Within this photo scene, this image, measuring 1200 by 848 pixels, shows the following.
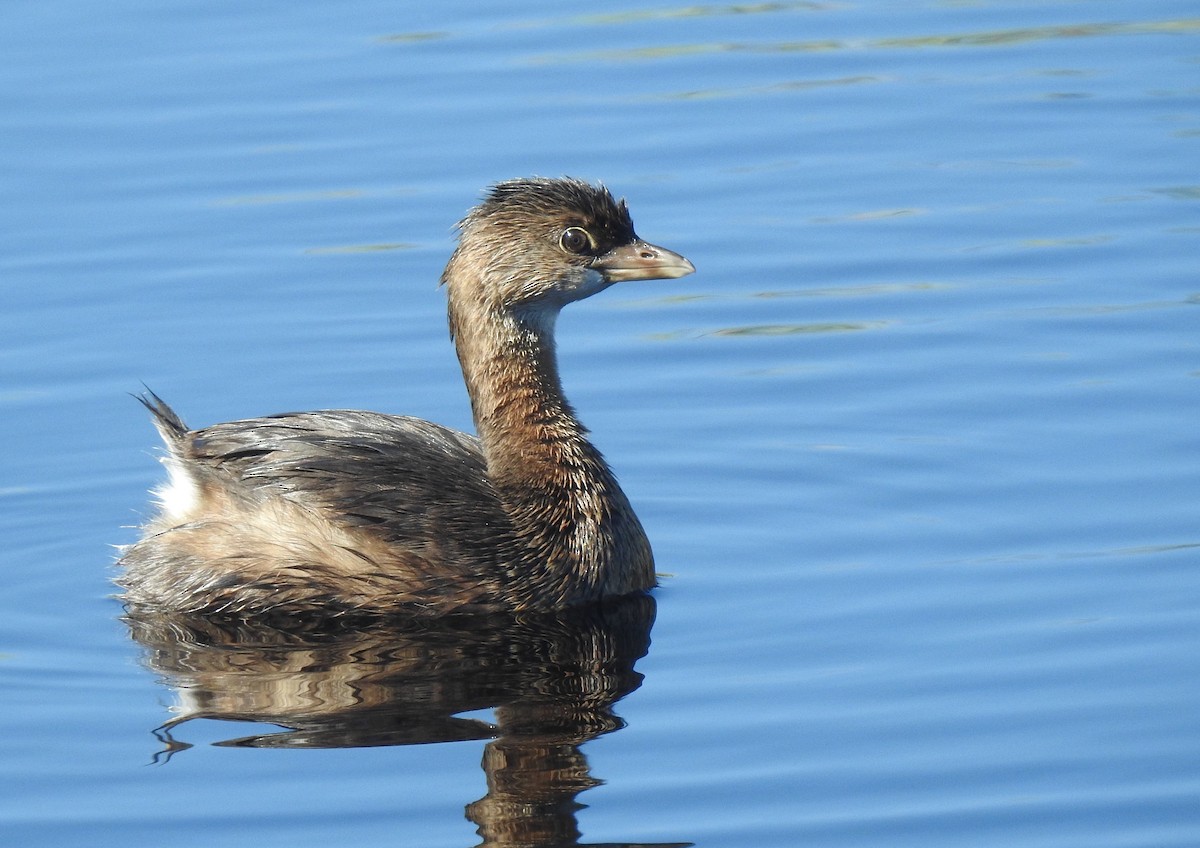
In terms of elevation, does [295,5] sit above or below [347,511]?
above

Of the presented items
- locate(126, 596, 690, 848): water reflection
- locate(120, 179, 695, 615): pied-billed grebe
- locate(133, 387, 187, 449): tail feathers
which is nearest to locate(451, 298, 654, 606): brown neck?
locate(120, 179, 695, 615): pied-billed grebe

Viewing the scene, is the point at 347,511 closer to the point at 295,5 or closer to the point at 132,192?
the point at 132,192

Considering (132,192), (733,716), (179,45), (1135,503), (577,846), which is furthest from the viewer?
(179,45)

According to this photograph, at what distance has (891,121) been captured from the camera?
1223cm

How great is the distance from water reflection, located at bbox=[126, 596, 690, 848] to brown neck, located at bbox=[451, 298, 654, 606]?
0.14m

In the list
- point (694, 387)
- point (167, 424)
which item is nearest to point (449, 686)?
point (167, 424)

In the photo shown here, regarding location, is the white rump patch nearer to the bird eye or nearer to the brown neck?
the brown neck

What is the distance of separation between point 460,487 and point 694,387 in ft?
5.76

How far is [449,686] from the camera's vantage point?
7023 millimetres

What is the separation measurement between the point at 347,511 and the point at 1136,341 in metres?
3.55

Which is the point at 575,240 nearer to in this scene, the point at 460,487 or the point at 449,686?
the point at 460,487

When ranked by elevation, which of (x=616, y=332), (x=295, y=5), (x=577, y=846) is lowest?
(x=577, y=846)

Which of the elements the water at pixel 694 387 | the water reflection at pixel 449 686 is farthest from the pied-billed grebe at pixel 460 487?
the water at pixel 694 387

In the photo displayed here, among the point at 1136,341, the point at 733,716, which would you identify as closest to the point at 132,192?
the point at 1136,341
